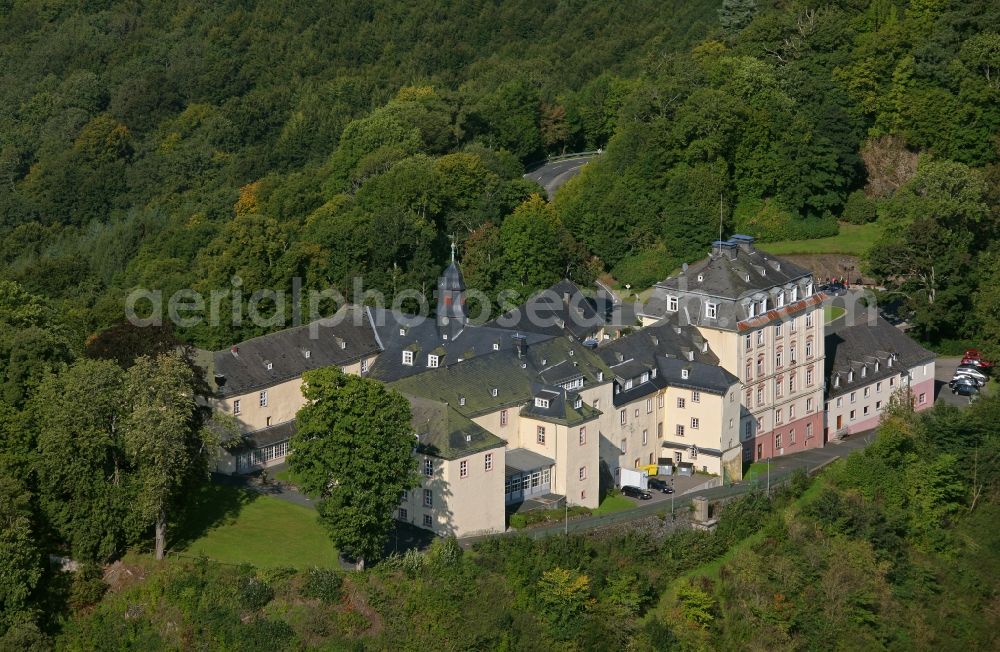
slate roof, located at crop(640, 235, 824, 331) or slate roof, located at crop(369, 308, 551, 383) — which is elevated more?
slate roof, located at crop(640, 235, 824, 331)

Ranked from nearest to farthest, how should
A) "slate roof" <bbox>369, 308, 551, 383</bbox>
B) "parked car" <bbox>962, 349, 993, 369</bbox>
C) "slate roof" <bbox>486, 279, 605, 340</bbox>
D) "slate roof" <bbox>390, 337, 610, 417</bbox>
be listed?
"slate roof" <bbox>390, 337, 610, 417</bbox> < "slate roof" <bbox>369, 308, 551, 383</bbox> < "slate roof" <bbox>486, 279, 605, 340</bbox> < "parked car" <bbox>962, 349, 993, 369</bbox>

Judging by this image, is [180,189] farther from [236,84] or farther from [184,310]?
[184,310]

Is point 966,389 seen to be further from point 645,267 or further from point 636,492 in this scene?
point 636,492

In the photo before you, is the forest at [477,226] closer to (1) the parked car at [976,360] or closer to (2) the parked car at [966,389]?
(1) the parked car at [976,360]

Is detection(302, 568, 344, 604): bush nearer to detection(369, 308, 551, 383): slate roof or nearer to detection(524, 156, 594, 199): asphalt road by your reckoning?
detection(369, 308, 551, 383): slate roof

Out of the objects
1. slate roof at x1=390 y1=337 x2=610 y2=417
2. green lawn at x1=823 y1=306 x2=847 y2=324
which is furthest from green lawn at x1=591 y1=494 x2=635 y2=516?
green lawn at x1=823 y1=306 x2=847 y2=324

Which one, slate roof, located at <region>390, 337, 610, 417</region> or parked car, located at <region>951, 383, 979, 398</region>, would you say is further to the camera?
parked car, located at <region>951, 383, 979, 398</region>

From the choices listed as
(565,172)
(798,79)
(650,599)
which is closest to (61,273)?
(565,172)
